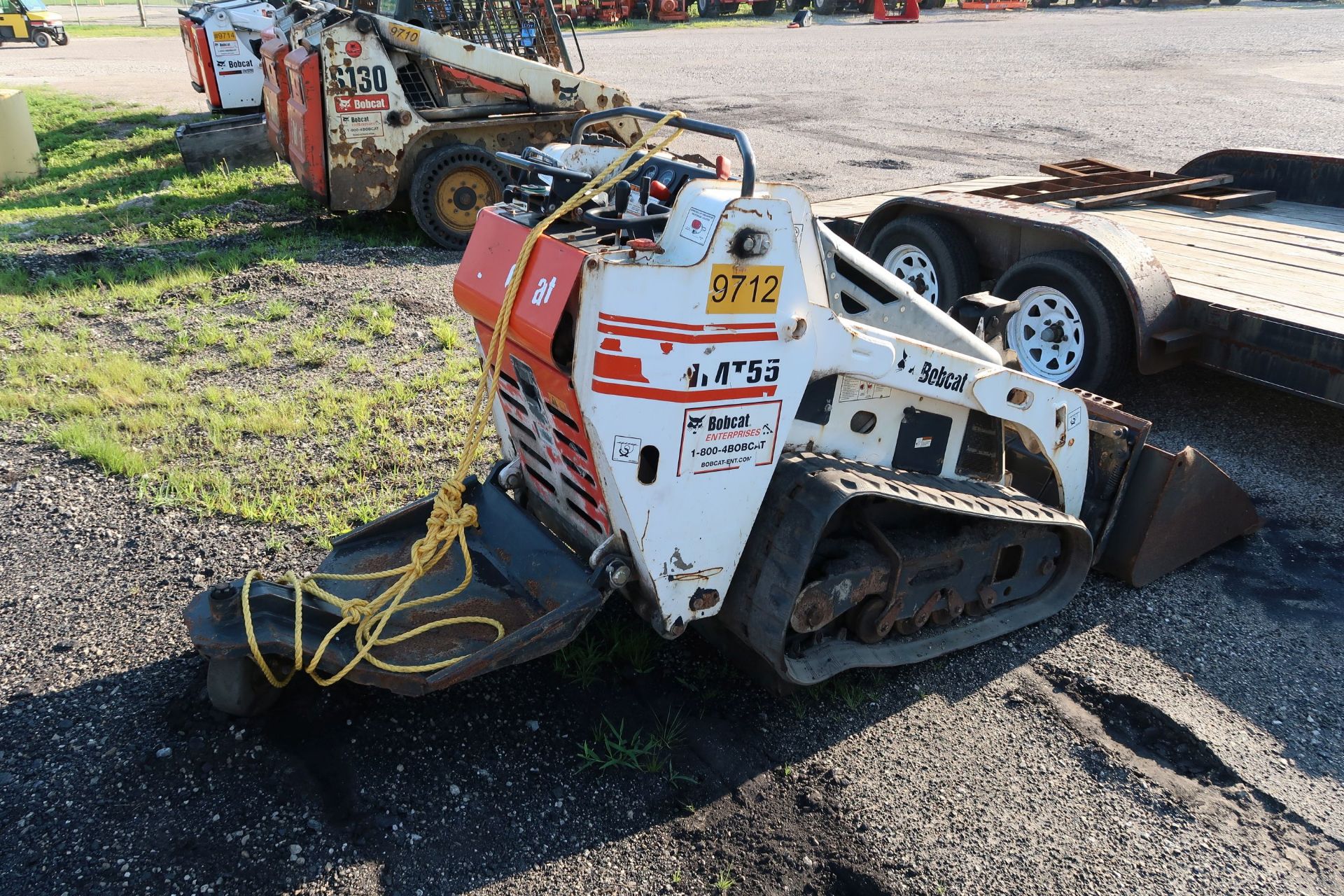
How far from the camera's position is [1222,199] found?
7.42m

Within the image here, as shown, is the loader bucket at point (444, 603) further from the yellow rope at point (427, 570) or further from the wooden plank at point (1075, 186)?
the wooden plank at point (1075, 186)

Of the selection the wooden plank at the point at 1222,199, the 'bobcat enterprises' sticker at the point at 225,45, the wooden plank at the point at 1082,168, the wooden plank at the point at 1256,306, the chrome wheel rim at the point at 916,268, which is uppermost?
the 'bobcat enterprises' sticker at the point at 225,45

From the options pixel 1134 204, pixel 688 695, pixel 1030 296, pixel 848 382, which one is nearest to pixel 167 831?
pixel 688 695

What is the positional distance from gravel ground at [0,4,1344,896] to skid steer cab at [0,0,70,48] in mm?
29362

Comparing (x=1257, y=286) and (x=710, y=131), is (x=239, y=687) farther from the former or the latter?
(x=1257, y=286)

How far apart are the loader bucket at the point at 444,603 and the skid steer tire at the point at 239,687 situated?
96 millimetres

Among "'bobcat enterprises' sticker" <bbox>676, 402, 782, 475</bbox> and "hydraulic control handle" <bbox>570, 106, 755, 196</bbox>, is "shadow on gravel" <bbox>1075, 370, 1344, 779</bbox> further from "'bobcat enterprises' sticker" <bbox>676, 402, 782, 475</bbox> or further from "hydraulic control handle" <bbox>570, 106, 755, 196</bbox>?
"hydraulic control handle" <bbox>570, 106, 755, 196</bbox>

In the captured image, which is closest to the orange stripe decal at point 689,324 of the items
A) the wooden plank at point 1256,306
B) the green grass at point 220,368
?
the green grass at point 220,368

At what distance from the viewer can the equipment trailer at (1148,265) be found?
17.5 feet

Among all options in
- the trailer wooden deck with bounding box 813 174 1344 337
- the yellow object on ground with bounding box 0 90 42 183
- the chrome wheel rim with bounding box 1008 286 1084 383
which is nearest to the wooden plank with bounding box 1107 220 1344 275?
the trailer wooden deck with bounding box 813 174 1344 337

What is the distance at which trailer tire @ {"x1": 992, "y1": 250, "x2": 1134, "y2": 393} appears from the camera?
576cm

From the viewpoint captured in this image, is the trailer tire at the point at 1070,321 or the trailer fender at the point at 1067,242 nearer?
the trailer fender at the point at 1067,242

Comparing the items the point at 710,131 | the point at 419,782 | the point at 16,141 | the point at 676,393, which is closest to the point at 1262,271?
the point at 710,131

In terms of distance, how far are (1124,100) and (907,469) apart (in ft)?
54.3
